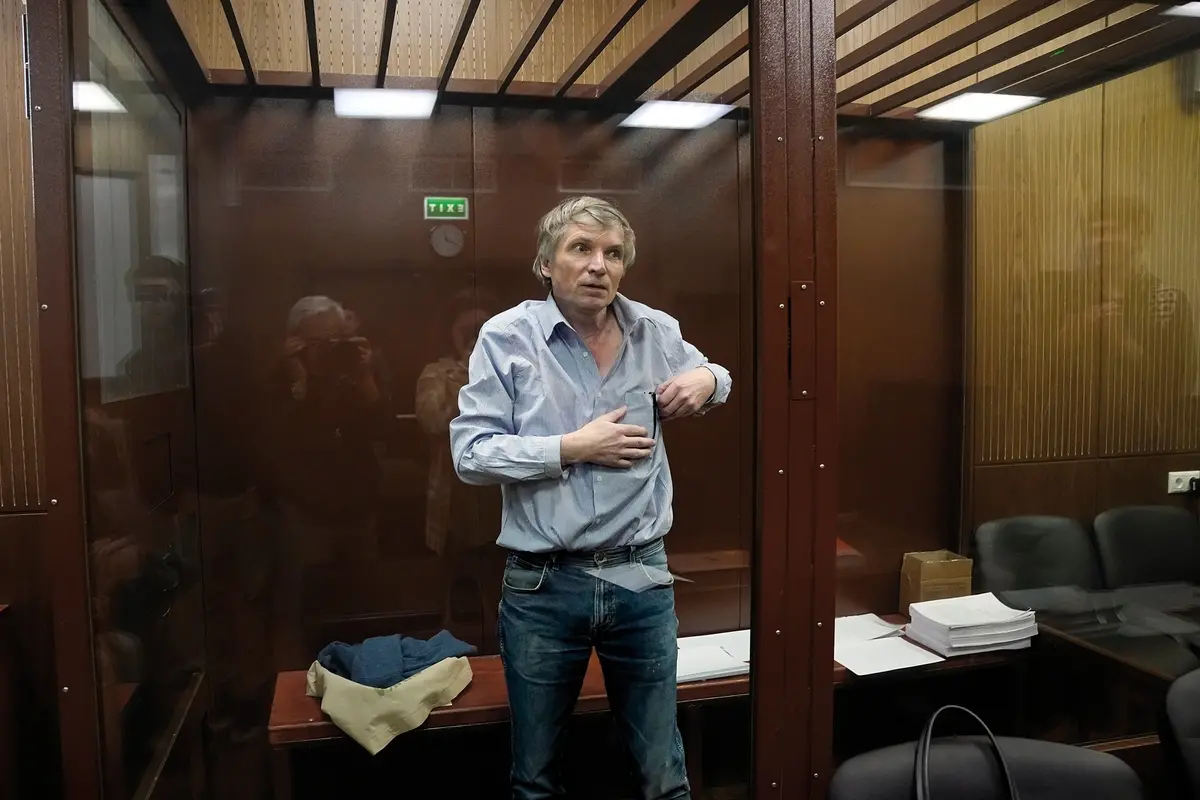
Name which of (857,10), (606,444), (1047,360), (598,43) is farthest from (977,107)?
(606,444)

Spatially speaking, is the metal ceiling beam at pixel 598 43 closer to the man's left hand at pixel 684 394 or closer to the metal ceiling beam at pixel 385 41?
the metal ceiling beam at pixel 385 41

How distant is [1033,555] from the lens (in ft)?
7.46

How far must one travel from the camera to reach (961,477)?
2.19 meters

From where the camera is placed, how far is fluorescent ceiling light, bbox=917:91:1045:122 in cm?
202

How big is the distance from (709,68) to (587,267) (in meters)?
0.55

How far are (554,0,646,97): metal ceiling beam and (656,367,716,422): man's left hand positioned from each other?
2.43ft

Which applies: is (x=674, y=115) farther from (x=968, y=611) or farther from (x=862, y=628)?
(x=968, y=611)

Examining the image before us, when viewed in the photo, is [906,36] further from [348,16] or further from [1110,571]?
[1110,571]

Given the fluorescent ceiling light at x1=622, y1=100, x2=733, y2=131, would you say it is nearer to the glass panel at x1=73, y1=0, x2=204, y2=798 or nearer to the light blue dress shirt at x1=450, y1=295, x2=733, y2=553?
the light blue dress shirt at x1=450, y1=295, x2=733, y2=553

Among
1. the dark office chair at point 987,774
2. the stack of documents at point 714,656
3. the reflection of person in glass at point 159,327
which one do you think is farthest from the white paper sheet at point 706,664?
the reflection of person in glass at point 159,327

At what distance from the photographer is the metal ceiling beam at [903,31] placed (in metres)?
1.78

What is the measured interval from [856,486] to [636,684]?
2.38ft

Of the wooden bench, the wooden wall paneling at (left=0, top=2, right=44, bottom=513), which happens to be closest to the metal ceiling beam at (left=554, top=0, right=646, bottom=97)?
the wooden wall paneling at (left=0, top=2, right=44, bottom=513)

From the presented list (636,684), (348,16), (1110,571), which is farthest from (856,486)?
(348,16)
